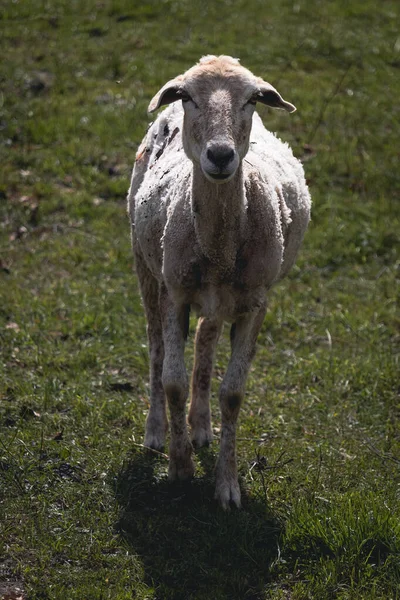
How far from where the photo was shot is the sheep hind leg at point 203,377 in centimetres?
634

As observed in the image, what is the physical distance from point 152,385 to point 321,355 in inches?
79.3

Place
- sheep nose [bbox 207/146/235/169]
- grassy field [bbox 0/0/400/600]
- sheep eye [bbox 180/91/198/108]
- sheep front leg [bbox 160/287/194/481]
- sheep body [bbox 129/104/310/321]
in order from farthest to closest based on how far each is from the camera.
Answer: sheep front leg [bbox 160/287/194/481]
sheep body [bbox 129/104/310/321]
sheep eye [bbox 180/91/198/108]
grassy field [bbox 0/0/400/600]
sheep nose [bbox 207/146/235/169]

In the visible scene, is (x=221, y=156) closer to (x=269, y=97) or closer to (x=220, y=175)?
(x=220, y=175)

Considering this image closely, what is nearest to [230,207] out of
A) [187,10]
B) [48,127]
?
[48,127]

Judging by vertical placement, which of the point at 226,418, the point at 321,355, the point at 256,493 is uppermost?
the point at 226,418

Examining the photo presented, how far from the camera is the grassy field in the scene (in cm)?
482

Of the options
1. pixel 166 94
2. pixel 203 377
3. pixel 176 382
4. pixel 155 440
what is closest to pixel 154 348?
pixel 203 377

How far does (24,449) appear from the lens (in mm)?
5691

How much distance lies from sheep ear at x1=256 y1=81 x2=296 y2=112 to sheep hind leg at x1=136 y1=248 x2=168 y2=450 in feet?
5.19

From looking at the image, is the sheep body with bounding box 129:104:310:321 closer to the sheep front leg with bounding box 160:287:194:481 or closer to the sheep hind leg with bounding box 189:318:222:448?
Result: the sheep front leg with bounding box 160:287:194:481

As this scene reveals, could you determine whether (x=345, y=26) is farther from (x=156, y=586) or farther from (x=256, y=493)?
(x=156, y=586)

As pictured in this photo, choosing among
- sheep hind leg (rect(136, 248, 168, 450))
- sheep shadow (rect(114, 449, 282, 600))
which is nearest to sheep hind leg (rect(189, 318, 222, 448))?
sheep hind leg (rect(136, 248, 168, 450))

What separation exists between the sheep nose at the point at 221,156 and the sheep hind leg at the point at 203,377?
6.30 feet

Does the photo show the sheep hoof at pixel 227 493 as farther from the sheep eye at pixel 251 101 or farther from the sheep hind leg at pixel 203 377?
the sheep eye at pixel 251 101
